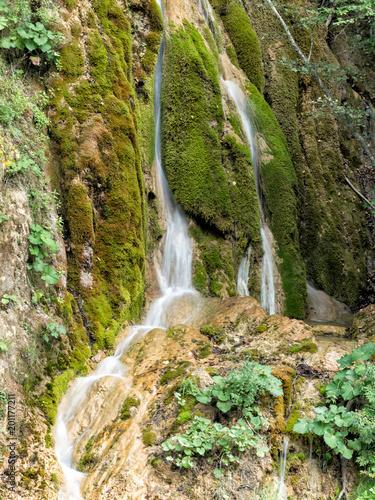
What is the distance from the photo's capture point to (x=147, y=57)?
9875 millimetres

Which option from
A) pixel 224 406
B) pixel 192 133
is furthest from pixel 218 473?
pixel 192 133

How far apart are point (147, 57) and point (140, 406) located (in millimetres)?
8495

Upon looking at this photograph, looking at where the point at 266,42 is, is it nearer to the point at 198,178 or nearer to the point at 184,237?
the point at 198,178

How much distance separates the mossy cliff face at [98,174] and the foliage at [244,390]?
2292 millimetres

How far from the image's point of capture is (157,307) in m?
7.99

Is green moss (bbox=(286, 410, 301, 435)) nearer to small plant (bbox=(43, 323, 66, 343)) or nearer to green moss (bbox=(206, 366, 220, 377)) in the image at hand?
green moss (bbox=(206, 366, 220, 377))

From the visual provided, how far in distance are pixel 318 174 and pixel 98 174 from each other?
1051 centimetres

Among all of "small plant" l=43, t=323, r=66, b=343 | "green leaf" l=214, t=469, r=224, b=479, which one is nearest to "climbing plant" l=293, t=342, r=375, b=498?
"green leaf" l=214, t=469, r=224, b=479

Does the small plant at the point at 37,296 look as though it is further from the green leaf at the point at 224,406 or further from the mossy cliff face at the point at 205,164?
the mossy cliff face at the point at 205,164

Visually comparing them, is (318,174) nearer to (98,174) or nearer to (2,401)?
(98,174)

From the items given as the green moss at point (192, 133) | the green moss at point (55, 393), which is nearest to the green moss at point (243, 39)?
the green moss at point (192, 133)

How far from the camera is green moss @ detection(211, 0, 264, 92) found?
48.4ft

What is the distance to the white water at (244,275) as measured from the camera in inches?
412

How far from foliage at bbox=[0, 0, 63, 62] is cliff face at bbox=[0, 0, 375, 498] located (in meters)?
0.24
